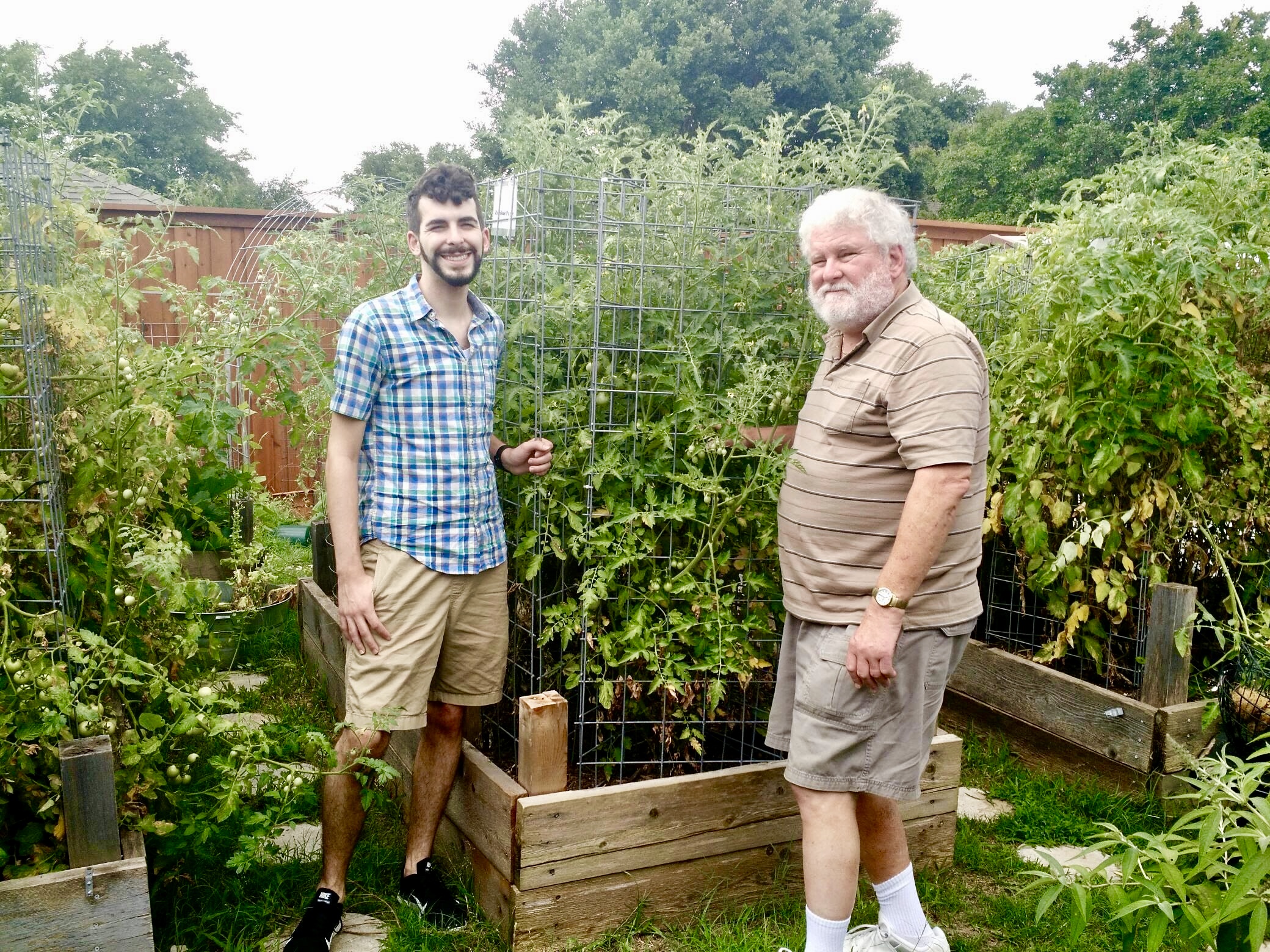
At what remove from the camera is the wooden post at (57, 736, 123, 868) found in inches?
79.7

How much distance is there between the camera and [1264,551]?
3.56 m

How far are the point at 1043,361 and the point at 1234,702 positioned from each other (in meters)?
1.25

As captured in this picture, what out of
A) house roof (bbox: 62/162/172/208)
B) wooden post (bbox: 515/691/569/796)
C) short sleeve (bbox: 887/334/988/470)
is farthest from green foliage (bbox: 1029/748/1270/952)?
house roof (bbox: 62/162/172/208)

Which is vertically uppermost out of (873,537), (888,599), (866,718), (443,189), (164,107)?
(164,107)

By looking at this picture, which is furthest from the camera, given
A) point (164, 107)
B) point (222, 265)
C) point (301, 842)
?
point (164, 107)

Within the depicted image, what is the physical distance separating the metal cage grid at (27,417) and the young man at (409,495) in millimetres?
601

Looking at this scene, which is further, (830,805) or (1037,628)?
(1037,628)

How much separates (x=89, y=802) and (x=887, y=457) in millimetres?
1817

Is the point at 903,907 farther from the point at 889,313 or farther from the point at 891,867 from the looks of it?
the point at 889,313

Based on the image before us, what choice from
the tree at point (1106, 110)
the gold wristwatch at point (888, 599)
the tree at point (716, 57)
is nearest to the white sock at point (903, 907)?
the gold wristwatch at point (888, 599)

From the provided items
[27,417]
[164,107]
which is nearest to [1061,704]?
[27,417]

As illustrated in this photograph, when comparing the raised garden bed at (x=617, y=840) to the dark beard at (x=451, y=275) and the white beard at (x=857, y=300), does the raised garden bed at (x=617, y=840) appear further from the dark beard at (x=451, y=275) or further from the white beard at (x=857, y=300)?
the white beard at (x=857, y=300)

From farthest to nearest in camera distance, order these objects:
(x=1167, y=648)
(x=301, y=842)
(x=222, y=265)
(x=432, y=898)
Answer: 1. (x=222, y=265)
2. (x=1167, y=648)
3. (x=301, y=842)
4. (x=432, y=898)

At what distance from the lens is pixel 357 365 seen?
2459 millimetres
